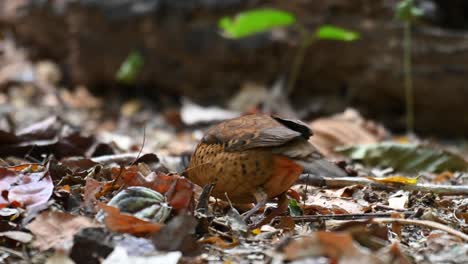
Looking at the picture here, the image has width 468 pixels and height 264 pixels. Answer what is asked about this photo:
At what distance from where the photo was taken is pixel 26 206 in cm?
248

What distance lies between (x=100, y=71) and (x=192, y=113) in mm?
1740

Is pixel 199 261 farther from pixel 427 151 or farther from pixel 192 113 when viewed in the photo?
pixel 192 113

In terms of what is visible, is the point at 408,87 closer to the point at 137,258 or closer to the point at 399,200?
the point at 399,200

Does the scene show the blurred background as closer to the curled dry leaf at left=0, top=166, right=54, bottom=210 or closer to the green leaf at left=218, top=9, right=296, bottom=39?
the green leaf at left=218, top=9, right=296, bottom=39

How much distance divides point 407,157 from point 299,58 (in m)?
2.36

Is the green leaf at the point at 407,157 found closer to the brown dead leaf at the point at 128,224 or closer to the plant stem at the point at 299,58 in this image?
the plant stem at the point at 299,58

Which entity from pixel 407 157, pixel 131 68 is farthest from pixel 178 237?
pixel 131 68

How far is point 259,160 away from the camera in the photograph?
8.61ft

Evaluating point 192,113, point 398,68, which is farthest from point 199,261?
point 398,68

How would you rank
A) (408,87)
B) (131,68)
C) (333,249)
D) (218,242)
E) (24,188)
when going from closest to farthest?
(333,249) < (218,242) < (24,188) < (408,87) < (131,68)

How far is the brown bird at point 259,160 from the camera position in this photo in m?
2.59

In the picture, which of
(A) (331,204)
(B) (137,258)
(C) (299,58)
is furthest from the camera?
(C) (299,58)

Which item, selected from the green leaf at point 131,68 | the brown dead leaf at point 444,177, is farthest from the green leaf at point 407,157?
the green leaf at point 131,68

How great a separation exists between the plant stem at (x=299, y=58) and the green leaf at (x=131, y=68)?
4.68ft
